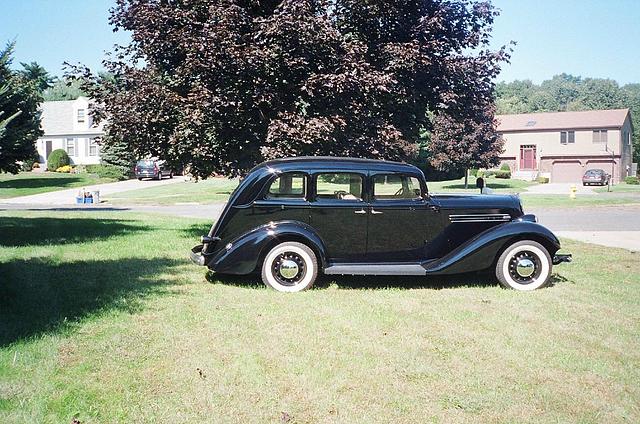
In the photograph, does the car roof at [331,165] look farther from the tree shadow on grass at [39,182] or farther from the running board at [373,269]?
the tree shadow on grass at [39,182]

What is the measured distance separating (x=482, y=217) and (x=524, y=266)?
872 mm

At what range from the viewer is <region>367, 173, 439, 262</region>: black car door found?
305 inches

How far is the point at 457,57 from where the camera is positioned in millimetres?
11320

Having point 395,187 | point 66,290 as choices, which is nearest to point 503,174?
point 395,187

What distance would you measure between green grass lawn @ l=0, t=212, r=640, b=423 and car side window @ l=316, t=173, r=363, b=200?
4.12 ft

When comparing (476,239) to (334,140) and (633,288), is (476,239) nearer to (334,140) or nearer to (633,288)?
(633,288)

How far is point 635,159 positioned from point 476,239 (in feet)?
237

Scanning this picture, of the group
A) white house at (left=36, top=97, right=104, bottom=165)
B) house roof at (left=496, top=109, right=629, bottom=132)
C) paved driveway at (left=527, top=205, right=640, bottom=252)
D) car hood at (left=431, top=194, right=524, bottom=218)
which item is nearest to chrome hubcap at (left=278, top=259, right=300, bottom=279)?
car hood at (left=431, top=194, right=524, bottom=218)

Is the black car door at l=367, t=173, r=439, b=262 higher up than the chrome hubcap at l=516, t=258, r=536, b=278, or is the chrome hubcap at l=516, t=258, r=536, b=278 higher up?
the black car door at l=367, t=173, r=439, b=262

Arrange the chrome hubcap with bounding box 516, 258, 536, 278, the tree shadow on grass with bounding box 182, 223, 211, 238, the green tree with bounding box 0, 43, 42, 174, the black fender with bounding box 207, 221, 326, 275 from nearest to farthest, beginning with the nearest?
the black fender with bounding box 207, 221, 326, 275 → the chrome hubcap with bounding box 516, 258, 536, 278 → the green tree with bounding box 0, 43, 42, 174 → the tree shadow on grass with bounding box 182, 223, 211, 238

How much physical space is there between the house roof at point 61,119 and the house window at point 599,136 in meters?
49.1

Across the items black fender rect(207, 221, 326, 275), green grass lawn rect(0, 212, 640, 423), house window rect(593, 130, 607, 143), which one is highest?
house window rect(593, 130, 607, 143)

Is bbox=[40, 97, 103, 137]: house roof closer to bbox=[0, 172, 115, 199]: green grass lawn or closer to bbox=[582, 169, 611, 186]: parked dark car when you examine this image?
bbox=[0, 172, 115, 199]: green grass lawn

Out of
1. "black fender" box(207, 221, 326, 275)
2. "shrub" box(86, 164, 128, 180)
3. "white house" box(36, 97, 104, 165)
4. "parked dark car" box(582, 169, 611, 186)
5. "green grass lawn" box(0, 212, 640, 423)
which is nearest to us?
"green grass lawn" box(0, 212, 640, 423)
